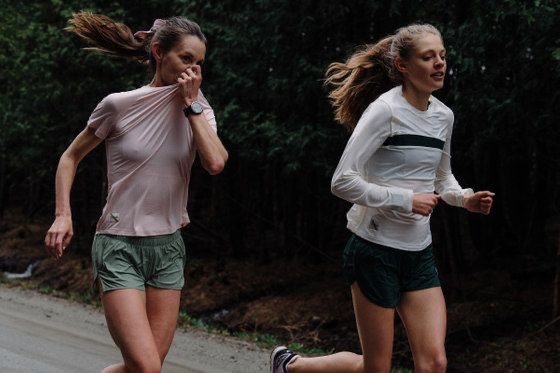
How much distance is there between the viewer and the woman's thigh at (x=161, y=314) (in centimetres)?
381

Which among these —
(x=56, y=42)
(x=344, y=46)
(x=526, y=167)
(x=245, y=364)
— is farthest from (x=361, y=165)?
(x=56, y=42)

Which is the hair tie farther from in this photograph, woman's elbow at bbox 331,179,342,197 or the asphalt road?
the asphalt road

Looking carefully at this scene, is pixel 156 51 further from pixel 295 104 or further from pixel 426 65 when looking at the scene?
pixel 295 104

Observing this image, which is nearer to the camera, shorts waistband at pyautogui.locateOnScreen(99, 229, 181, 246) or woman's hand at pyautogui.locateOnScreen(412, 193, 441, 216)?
shorts waistband at pyautogui.locateOnScreen(99, 229, 181, 246)

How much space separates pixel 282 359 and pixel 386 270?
1380 millimetres

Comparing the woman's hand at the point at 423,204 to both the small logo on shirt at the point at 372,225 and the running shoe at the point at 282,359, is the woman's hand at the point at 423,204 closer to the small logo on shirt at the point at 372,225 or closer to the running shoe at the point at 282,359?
the small logo on shirt at the point at 372,225

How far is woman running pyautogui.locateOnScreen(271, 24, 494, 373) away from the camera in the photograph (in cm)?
407

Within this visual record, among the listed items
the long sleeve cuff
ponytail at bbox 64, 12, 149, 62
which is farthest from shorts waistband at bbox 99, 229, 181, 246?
the long sleeve cuff

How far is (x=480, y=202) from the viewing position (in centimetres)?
427

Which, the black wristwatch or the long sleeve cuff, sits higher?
the black wristwatch

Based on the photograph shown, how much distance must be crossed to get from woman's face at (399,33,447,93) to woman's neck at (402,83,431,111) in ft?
0.06

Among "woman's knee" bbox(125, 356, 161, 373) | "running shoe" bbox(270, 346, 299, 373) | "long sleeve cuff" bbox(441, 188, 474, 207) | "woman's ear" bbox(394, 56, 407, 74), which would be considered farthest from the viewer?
"running shoe" bbox(270, 346, 299, 373)

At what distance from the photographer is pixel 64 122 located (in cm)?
1563

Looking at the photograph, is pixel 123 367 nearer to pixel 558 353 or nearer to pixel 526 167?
pixel 558 353
